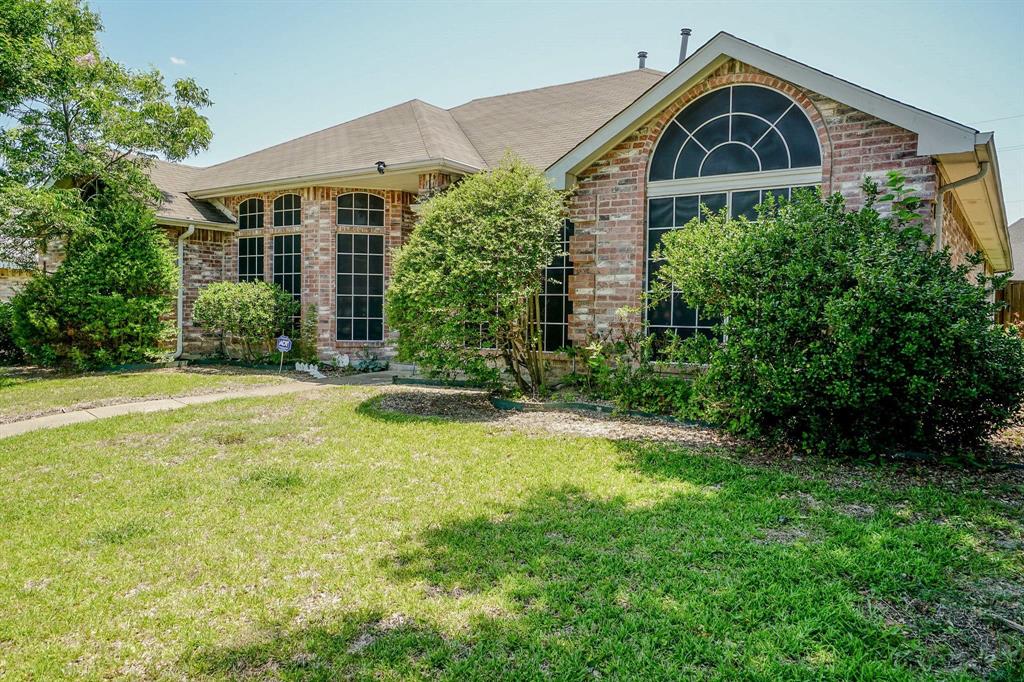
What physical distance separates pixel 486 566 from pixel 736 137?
733 centimetres

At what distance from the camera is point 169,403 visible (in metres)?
8.77

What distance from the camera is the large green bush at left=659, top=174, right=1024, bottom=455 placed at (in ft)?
17.3

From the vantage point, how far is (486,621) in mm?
2947

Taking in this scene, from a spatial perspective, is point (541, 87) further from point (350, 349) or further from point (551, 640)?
point (551, 640)

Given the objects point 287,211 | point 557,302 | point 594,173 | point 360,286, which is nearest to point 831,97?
point 594,173

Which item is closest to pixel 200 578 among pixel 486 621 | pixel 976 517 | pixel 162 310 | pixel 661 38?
pixel 486 621

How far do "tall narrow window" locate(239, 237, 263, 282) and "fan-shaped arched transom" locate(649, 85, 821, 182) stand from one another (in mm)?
9525

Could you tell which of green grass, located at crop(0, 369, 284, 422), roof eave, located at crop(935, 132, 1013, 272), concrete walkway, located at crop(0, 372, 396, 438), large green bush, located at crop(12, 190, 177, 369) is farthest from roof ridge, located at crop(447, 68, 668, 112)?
green grass, located at crop(0, 369, 284, 422)

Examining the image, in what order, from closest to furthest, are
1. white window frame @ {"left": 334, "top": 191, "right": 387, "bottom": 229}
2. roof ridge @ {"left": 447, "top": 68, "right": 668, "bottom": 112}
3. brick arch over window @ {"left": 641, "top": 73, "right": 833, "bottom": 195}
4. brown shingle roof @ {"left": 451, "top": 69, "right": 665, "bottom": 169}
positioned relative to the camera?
brick arch over window @ {"left": 641, "top": 73, "right": 833, "bottom": 195}, brown shingle roof @ {"left": 451, "top": 69, "right": 665, "bottom": 169}, white window frame @ {"left": 334, "top": 191, "right": 387, "bottom": 229}, roof ridge @ {"left": 447, "top": 68, "right": 668, "bottom": 112}

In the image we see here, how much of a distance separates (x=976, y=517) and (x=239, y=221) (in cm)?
1484

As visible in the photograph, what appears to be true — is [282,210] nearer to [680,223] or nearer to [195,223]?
[195,223]

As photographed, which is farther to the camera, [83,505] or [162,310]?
[162,310]

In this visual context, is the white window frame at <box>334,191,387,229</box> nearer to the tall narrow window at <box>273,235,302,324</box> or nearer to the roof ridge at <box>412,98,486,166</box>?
the tall narrow window at <box>273,235,302,324</box>

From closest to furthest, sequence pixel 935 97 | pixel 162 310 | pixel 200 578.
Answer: pixel 200 578 < pixel 162 310 < pixel 935 97
